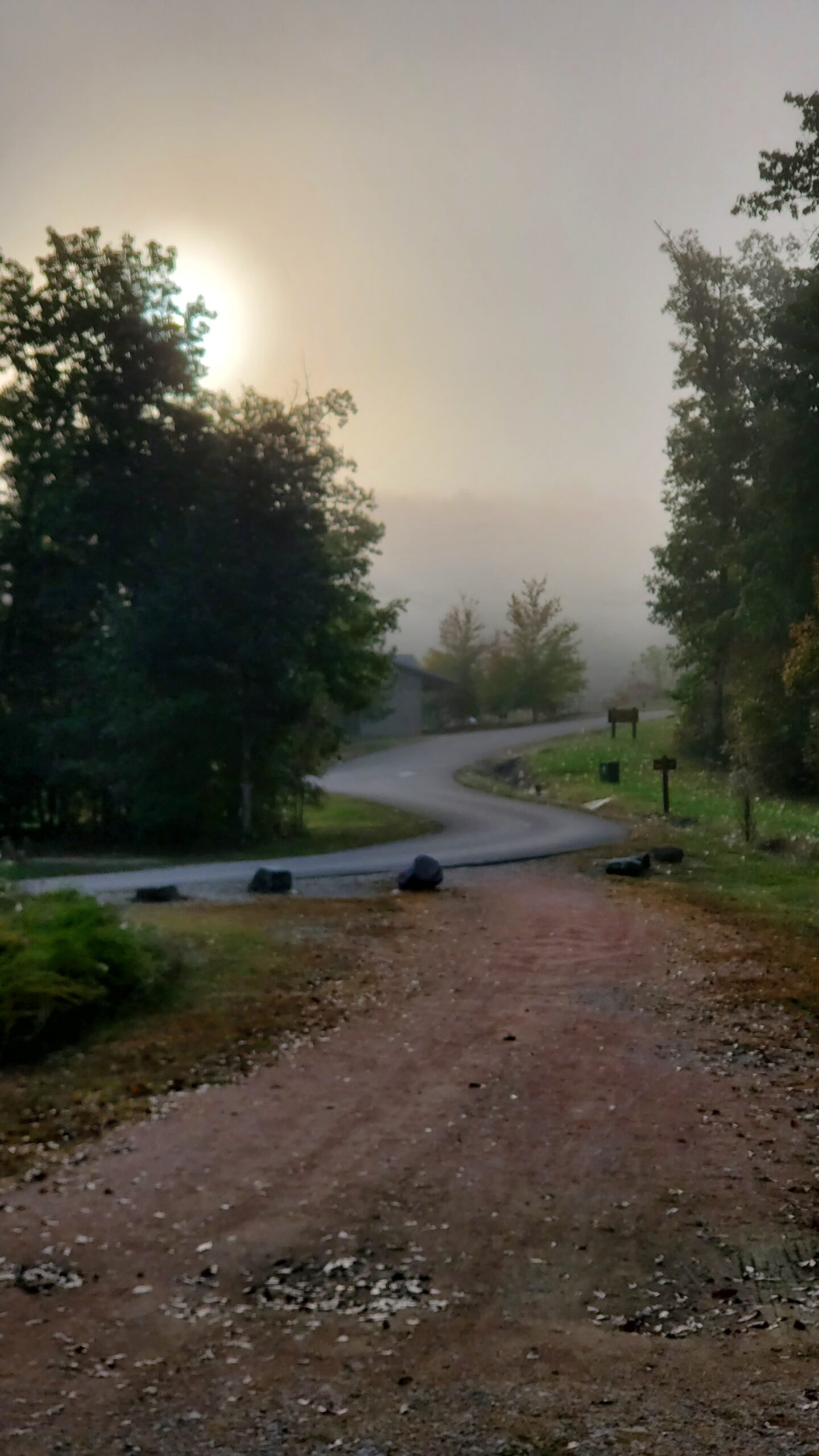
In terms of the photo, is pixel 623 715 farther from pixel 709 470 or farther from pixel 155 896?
pixel 155 896

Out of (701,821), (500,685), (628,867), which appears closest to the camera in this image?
(628,867)

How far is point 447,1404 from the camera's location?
5199 millimetres

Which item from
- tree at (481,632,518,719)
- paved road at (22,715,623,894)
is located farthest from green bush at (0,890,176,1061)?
tree at (481,632,518,719)

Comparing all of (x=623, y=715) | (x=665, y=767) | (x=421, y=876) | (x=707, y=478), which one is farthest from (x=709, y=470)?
(x=421, y=876)

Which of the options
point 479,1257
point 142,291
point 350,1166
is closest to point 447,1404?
point 479,1257

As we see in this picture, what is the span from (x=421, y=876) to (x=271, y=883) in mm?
2204

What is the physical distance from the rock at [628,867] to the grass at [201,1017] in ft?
17.1

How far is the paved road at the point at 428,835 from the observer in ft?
66.2

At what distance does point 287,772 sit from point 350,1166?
2034 cm

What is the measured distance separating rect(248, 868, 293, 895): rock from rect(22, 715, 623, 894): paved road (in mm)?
809

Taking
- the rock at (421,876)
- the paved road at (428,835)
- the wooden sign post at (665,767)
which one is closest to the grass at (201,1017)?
the rock at (421,876)

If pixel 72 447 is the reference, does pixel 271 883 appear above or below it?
below

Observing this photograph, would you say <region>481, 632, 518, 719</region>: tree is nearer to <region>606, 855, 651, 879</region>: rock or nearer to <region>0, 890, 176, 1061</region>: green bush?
<region>606, 855, 651, 879</region>: rock

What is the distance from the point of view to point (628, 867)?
812 inches
